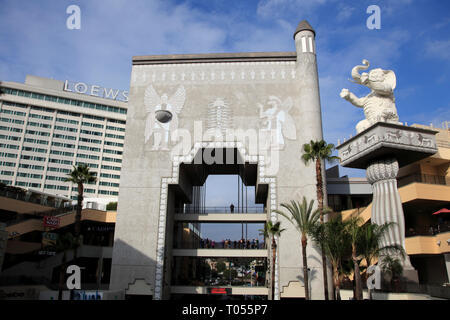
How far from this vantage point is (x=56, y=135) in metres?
97.8

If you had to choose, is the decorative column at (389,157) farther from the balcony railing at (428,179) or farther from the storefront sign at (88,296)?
the storefront sign at (88,296)

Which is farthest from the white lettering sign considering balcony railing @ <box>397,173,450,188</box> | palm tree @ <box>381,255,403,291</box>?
balcony railing @ <box>397,173,450,188</box>

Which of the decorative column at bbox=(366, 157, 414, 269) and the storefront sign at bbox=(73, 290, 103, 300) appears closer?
the decorative column at bbox=(366, 157, 414, 269)

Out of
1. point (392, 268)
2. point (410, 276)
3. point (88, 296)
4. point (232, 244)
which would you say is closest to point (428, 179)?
point (410, 276)

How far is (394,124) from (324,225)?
31.4 ft

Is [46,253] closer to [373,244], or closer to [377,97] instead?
[373,244]

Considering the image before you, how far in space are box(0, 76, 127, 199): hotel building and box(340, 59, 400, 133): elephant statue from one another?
80320 millimetres

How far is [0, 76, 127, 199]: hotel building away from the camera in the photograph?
9362cm

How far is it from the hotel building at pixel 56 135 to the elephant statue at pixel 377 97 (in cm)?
8032

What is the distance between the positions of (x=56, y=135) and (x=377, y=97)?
91.5 metres

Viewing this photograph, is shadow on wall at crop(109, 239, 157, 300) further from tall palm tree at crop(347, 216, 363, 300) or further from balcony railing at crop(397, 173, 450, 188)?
balcony railing at crop(397, 173, 450, 188)

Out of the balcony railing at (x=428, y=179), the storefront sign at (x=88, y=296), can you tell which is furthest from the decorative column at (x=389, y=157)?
the storefront sign at (x=88, y=296)

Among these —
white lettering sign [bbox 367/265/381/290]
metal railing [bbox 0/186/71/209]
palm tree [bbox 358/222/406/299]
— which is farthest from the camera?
metal railing [bbox 0/186/71/209]

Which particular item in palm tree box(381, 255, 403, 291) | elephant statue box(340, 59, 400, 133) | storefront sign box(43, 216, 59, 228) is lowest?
palm tree box(381, 255, 403, 291)
